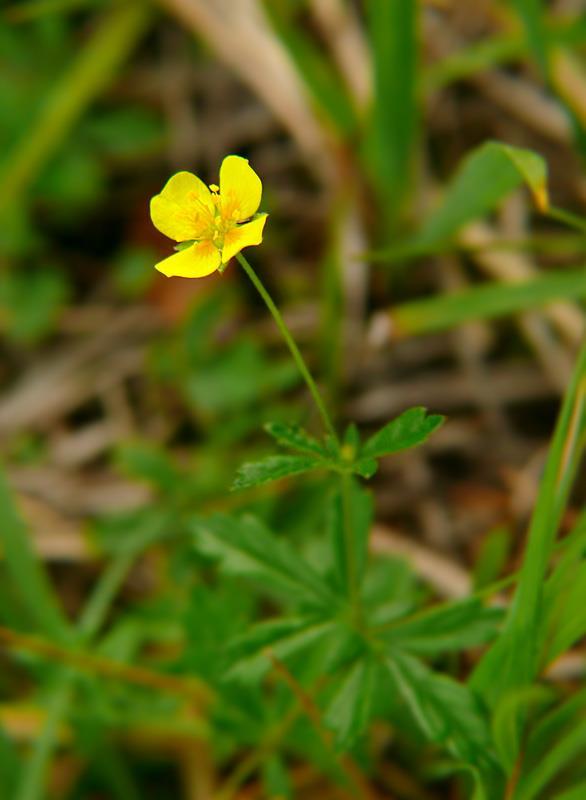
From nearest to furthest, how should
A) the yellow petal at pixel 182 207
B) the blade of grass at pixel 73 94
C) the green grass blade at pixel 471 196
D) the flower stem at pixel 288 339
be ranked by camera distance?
1. the flower stem at pixel 288 339
2. the yellow petal at pixel 182 207
3. the green grass blade at pixel 471 196
4. the blade of grass at pixel 73 94

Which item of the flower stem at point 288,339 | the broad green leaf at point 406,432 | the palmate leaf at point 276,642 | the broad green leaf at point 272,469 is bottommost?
the palmate leaf at point 276,642

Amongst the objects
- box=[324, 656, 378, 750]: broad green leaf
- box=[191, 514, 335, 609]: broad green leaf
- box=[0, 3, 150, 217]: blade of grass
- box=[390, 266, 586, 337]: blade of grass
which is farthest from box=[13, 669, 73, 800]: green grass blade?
box=[0, 3, 150, 217]: blade of grass

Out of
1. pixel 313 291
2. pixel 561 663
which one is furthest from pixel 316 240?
pixel 561 663

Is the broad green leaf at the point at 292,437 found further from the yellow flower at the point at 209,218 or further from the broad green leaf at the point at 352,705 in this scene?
the broad green leaf at the point at 352,705

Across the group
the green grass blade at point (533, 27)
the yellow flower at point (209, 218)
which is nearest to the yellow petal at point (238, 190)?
the yellow flower at point (209, 218)

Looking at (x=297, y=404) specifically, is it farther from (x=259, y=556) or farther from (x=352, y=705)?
(x=352, y=705)

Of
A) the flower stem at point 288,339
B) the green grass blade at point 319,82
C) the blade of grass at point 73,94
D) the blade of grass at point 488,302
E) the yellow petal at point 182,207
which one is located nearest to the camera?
the flower stem at point 288,339

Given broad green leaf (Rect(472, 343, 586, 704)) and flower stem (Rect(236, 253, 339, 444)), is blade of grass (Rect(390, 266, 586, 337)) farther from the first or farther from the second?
flower stem (Rect(236, 253, 339, 444))
